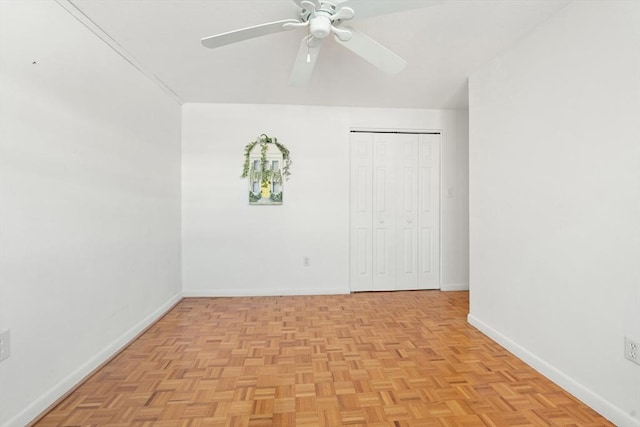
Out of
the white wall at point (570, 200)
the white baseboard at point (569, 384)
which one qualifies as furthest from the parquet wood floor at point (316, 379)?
the white wall at point (570, 200)

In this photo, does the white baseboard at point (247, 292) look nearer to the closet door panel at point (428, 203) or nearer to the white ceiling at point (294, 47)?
the closet door panel at point (428, 203)

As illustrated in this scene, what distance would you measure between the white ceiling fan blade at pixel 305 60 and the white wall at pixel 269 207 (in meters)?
1.74

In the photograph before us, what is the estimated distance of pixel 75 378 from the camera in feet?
6.65

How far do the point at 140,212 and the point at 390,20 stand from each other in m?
2.57

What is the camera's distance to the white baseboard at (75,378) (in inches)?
65.3

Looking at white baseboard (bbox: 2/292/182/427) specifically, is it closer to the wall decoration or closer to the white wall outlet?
the white wall outlet

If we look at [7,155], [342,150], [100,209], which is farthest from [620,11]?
[100,209]

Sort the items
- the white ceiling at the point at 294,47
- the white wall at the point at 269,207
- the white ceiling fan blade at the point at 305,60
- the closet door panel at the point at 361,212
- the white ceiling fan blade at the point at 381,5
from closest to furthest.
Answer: the white ceiling fan blade at the point at 381,5
the white ceiling fan blade at the point at 305,60
the white ceiling at the point at 294,47
the white wall at the point at 269,207
the closet door panel at the point at 361,212

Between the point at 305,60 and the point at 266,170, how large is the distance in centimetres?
212

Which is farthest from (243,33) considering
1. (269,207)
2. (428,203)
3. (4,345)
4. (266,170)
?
(428,203)

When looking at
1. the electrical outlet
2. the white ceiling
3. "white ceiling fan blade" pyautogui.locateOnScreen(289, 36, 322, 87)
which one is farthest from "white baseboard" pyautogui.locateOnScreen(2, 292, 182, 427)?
the electrical outlet

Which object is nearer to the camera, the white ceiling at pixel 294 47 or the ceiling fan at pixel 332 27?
the ceiling fan at pixel 332 27

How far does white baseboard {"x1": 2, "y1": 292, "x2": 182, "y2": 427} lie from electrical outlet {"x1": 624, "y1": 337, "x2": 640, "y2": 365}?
10.2 feet

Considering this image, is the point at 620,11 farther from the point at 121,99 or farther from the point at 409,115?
the point at 121,99
